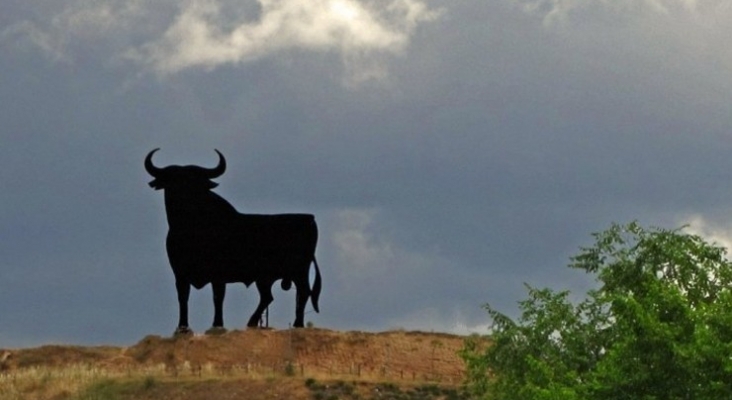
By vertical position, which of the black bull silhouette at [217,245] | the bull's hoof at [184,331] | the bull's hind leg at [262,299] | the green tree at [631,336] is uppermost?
the black bull silhouette at [217,245]

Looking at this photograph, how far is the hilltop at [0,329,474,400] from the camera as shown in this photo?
56.0m

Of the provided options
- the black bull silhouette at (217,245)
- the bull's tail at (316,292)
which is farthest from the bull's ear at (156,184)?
the bull's tail at (316,292)

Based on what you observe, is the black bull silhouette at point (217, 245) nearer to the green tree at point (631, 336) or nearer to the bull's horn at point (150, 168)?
the bull's horn at point (150, 168)

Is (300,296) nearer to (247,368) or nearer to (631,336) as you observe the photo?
(247,368)

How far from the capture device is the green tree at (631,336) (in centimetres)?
3219

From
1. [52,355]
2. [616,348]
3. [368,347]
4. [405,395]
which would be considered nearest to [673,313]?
[616,348]

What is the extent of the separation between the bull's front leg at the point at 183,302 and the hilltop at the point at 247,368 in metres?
0.41

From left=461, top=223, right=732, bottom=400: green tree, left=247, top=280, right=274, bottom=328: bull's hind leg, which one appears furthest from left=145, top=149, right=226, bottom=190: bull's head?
left=461, top=223, right=732, bottom=400: green tree

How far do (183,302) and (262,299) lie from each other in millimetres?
2927

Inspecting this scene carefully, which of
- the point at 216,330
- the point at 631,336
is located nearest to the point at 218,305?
the point at 216,330

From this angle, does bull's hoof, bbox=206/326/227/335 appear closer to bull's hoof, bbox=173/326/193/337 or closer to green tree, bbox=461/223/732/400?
bull's hoof, bbox=173/326/193/337

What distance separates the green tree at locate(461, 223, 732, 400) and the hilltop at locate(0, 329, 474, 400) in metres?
10.8

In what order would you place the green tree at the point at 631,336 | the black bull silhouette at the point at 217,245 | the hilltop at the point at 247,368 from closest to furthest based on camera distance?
the green tree at the point at 631,336, the hilltop at the point at 247,368, the black bull silhouette at the point at 217,245

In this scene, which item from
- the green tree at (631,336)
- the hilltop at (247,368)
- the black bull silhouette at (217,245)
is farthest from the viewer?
the black bull silhouette at (217,245)
